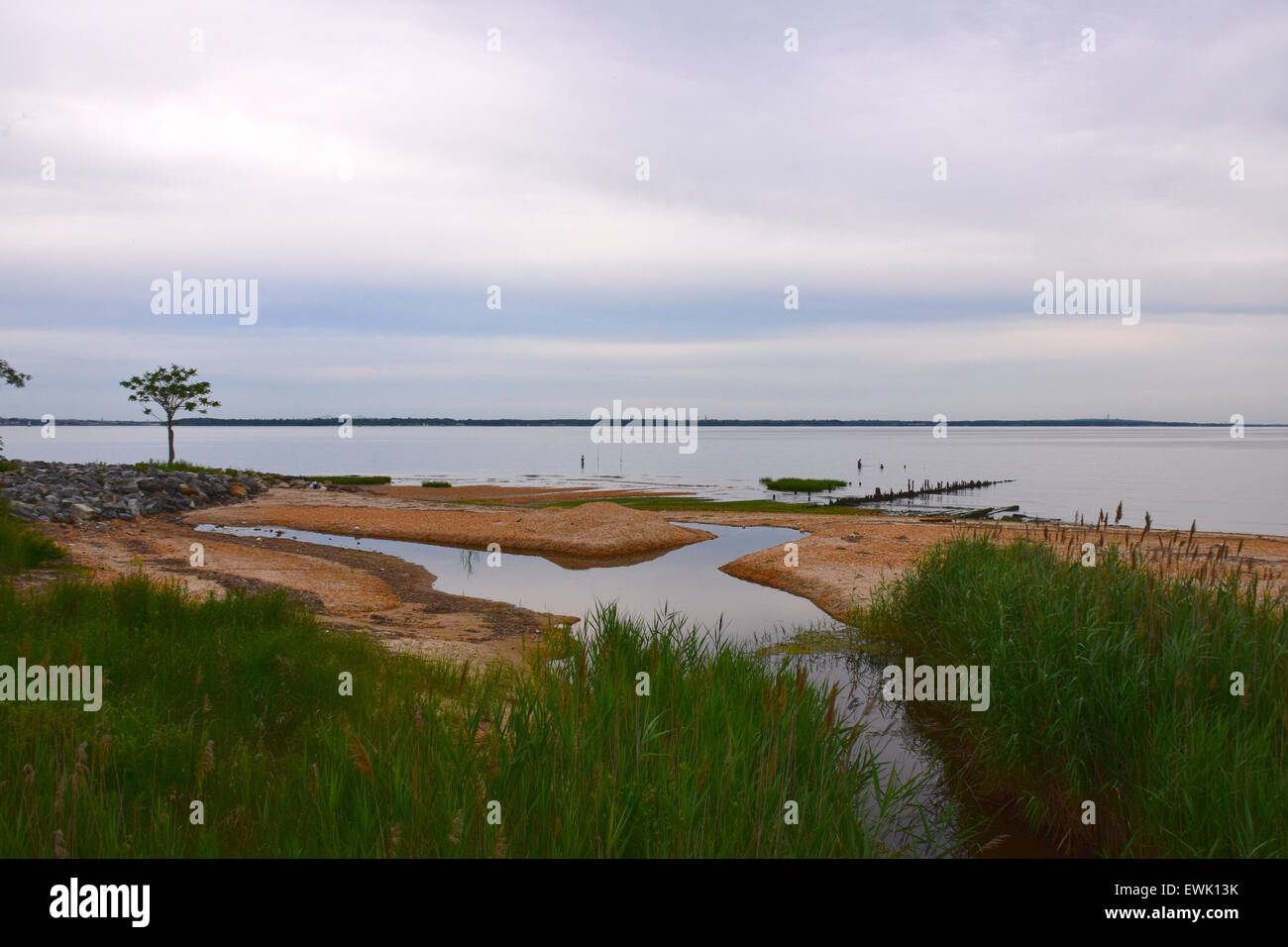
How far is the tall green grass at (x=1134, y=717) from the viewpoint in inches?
244

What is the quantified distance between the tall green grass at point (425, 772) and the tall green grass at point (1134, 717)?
1.61 metres

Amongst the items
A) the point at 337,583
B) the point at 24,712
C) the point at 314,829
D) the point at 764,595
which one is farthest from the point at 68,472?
the point at 314,829

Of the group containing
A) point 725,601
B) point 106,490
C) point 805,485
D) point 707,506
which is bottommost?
point 725,601

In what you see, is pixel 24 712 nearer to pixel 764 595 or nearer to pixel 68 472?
pixel 764 595

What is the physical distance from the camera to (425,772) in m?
5.08

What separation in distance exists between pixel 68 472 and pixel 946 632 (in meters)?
46.5

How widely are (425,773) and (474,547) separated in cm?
2878

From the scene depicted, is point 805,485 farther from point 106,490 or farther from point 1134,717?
point 1134,717

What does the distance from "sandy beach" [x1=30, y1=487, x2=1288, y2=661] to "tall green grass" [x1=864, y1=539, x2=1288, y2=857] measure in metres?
0.85

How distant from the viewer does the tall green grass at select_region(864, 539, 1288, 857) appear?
6.19m

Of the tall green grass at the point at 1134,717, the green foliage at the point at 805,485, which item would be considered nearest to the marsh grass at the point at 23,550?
the tall green grass at the point at 1134,717

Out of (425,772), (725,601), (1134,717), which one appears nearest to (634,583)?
(725,601)

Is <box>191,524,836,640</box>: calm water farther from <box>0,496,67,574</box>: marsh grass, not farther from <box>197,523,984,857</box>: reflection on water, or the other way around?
<box>0,496,67,574</box>: marsh grass

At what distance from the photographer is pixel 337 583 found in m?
21.9
